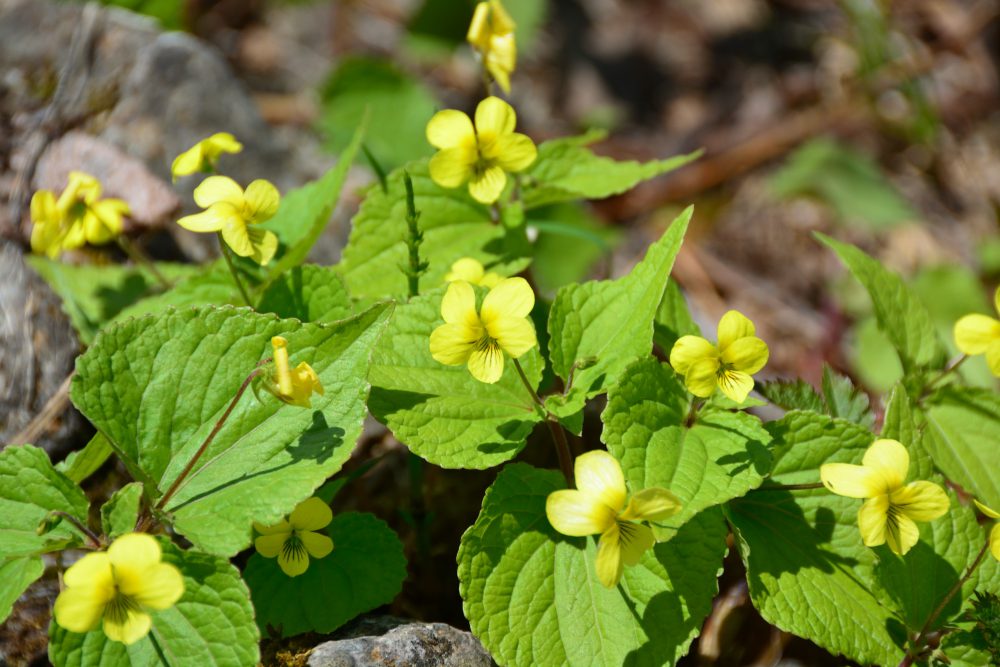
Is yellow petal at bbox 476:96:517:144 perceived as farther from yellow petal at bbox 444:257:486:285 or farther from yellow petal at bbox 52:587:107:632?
yellow petal at bbox 52:587:107:632

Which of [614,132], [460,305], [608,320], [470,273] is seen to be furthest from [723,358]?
[614,132]

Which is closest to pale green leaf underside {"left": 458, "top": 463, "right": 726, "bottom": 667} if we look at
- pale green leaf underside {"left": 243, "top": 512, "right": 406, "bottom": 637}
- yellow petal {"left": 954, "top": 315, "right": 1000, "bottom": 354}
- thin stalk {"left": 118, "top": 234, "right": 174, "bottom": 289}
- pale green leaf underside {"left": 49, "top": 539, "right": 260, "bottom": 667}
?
pale green leaf underside {"left": 243, "top": 512, "right": 406, "bottom": 637}

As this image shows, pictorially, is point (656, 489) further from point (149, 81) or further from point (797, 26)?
point (797, 26)

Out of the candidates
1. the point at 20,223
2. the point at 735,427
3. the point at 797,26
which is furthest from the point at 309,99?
the point at 735,427

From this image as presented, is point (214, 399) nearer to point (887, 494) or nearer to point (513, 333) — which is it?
point (513, 333)

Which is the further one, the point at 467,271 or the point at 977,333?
the point at 467,271
